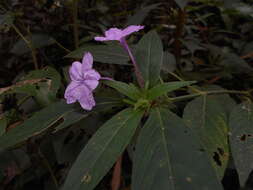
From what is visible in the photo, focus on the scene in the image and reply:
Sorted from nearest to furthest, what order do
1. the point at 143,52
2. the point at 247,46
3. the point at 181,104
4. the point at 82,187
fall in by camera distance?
the point at 82,187 → the point at 143,52 → the point at 181,104 → the point at 247,46

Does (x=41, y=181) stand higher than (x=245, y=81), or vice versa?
(x=245, y=81)

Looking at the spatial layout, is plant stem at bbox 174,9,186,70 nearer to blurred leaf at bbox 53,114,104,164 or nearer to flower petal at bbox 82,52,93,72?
blurred leaf at bbox 53,114,104,164

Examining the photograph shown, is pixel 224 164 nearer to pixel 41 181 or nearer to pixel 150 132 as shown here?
pixel 150 132

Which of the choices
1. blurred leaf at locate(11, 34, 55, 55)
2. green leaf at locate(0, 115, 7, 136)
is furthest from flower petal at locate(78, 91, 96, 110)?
blurred leaf at locate(11, 34, 55, 55)

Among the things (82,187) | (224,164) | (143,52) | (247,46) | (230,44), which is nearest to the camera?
(82,187)

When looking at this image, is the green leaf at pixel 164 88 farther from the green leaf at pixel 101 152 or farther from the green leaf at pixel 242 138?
the green leaf at pixel 242 138

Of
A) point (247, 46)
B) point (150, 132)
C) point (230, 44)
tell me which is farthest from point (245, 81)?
point (150, 132)

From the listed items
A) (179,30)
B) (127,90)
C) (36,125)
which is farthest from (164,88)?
(179,30)

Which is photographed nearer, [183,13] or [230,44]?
[183,13]
